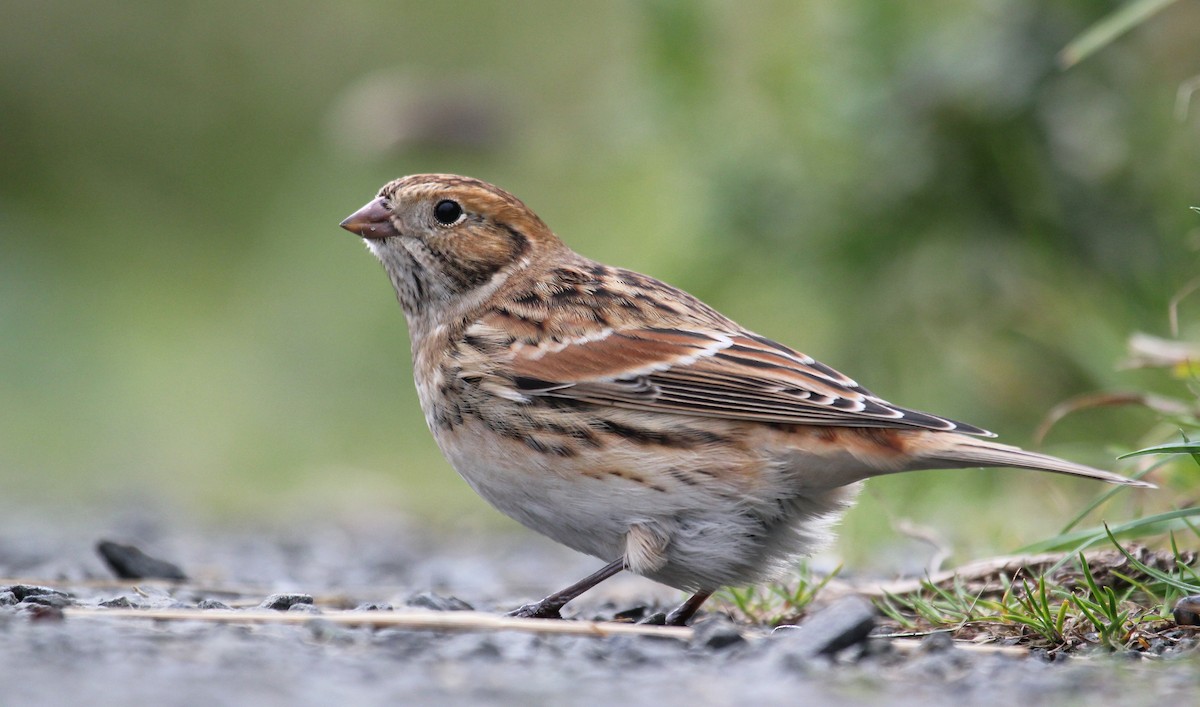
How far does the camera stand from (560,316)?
525 cm

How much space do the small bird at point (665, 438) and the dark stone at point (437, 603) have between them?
A: 0.26 metres

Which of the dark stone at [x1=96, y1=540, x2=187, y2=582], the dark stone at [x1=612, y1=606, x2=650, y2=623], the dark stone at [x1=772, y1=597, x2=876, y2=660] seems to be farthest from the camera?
the dark stone at [x1=96, y1=540, x2=187, y2=582]

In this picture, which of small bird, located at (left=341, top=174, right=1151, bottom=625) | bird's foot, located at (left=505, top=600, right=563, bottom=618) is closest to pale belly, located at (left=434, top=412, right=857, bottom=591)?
small bird, located at (left=341, top=174, right=1151, bottom=625)

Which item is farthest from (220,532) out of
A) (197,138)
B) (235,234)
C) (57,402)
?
(197,138)

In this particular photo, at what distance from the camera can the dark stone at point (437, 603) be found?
4.57 m

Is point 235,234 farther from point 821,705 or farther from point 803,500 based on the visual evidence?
point 821,705

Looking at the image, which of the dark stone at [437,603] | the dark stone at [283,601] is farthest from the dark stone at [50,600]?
the dark stone at [437,603]

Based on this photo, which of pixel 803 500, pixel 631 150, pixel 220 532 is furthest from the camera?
pixel 631 150

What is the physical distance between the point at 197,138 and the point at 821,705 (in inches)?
619

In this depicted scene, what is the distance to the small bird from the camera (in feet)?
15.0

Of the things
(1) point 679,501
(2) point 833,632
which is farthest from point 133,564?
(2) point 833,632

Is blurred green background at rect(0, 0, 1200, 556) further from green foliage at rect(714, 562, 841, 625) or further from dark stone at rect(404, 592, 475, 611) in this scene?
dark stone at rect(404, 592, 475, 611)

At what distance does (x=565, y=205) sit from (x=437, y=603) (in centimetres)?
1031

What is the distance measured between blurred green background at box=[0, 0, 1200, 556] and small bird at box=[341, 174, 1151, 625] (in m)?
1.49
